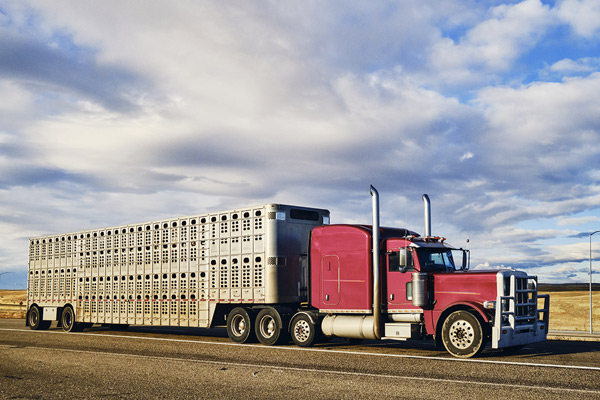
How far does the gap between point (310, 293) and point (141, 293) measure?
8.02 metres

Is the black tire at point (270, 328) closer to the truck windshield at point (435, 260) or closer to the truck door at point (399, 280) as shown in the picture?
the truck door at point (399, 280)

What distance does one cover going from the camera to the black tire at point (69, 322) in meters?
→ 26.2

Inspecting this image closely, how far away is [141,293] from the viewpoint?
23516 mm

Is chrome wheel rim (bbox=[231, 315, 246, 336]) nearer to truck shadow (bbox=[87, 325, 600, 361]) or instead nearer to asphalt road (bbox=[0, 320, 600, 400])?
asphalt road (bbox=[0, 320, 600, 400])

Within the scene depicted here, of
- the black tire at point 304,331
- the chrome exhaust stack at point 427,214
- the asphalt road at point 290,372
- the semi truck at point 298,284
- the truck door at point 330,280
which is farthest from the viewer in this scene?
the chrome exhaust stack at point 427,214

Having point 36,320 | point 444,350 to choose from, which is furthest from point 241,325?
point 36,320

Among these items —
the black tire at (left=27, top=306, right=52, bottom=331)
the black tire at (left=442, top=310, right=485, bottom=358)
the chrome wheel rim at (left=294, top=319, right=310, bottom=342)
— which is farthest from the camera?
the black tire at (left=27, top=306, right=52, bottom=331)

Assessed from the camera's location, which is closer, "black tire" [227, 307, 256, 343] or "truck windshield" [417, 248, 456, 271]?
"truck windshield" [417, 248, 456, 271]

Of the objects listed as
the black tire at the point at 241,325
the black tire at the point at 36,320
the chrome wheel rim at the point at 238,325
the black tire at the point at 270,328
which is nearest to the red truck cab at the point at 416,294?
the black tire at the point at 270,328

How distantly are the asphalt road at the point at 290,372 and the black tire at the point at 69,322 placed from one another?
24.1 feet

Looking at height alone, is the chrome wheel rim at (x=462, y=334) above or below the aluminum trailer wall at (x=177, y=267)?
below

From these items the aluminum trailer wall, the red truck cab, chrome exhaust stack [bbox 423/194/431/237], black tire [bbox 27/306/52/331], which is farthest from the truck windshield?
black tire [bbox 27/306/52/331]

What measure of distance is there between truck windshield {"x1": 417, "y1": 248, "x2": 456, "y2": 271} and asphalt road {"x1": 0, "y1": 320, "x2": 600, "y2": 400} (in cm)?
221

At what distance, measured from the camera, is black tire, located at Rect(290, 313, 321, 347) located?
18.1 m
